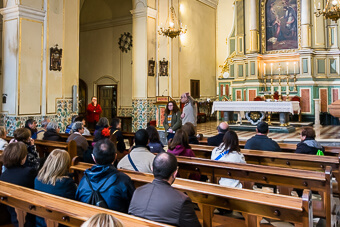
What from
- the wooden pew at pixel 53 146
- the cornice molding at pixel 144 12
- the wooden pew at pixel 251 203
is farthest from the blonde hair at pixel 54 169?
the cornice molding at pixel 144 12

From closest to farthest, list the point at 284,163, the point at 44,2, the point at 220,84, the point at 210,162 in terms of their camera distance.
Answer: the point at 210,162 → the point at 284,163 → the point at 44,2 → the point at 220,84

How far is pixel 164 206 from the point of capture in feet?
6.36

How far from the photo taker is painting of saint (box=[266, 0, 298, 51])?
14.0 meters

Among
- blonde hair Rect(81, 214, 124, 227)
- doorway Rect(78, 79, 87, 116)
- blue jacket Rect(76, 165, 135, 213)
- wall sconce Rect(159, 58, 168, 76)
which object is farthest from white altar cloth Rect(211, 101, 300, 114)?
blonde hair Rect(81, 214, 124, 227)

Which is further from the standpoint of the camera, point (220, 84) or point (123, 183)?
point (220, 84)

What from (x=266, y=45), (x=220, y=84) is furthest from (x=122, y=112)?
(x=266, y=45)

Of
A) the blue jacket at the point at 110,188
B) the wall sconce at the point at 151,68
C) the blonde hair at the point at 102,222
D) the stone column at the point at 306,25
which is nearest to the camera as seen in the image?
the blonde hair at the point at 102,222

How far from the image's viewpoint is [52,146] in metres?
5.16

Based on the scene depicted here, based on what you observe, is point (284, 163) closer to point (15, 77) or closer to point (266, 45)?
point (15, 77)

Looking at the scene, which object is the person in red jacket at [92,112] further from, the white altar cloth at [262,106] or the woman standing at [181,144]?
the woman standing at [181,144]

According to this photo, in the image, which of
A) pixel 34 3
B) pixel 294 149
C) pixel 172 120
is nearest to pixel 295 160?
pixel 294 149

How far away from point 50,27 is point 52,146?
15.9 ft

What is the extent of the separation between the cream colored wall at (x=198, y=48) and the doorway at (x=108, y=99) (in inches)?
125

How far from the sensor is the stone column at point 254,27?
14438 mm
